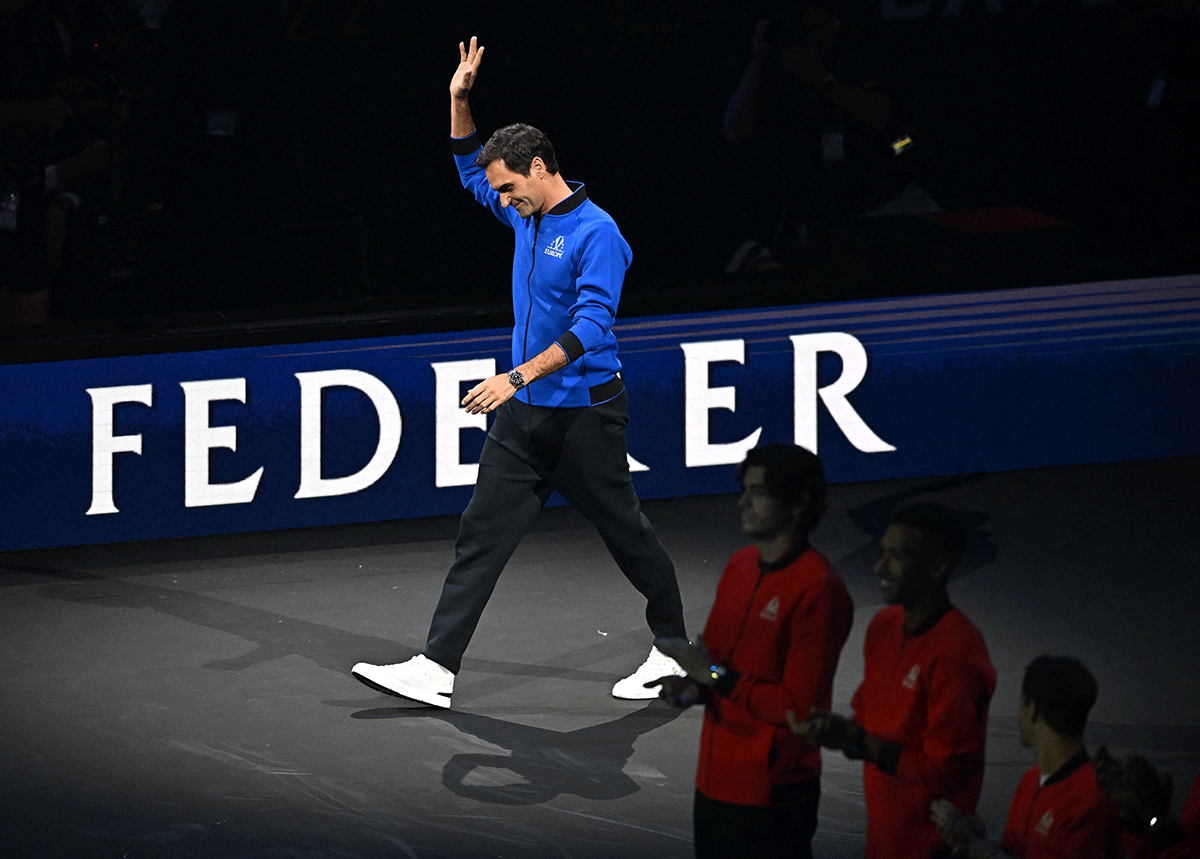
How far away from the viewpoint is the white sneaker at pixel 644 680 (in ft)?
21.4

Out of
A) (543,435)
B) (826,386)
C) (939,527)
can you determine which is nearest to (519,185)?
(543,435)

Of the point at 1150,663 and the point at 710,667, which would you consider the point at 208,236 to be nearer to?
the point at 1150,663

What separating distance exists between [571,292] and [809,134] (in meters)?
4.08

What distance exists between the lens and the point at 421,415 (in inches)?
336

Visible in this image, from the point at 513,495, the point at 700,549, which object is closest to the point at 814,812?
the point at 513,495

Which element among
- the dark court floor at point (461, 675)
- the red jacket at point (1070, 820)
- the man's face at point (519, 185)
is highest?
the man's face at point (519, 185)

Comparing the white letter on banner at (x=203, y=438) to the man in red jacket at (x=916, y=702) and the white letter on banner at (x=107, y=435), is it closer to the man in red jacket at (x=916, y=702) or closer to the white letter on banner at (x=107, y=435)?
the white letter on banner at (x=107, y=435)

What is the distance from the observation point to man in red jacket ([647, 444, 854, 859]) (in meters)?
3.92

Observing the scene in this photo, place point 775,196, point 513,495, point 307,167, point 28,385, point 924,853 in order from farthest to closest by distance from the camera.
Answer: point 775,196, point 307,167, point 28,385, point 513,495, point 924,853

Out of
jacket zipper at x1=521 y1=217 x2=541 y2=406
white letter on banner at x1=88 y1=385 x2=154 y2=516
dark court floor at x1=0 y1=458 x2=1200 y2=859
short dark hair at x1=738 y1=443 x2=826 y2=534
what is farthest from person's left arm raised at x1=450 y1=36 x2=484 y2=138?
short dark hair at x1=738 y1=443 x2=826 y2=534

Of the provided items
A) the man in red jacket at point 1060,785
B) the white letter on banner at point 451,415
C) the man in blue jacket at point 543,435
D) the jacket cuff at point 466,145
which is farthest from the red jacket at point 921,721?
the white letter on banner at point 451,415

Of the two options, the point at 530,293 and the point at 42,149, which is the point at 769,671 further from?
the point at 42,149

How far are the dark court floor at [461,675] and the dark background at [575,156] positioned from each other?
42.6 inches

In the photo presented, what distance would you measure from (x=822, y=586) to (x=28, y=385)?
16.8 feet
